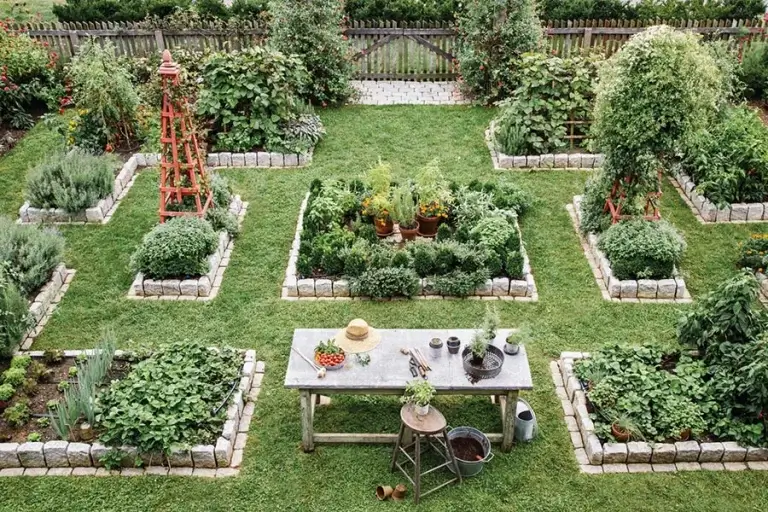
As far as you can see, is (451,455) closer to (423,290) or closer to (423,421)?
(423,421)

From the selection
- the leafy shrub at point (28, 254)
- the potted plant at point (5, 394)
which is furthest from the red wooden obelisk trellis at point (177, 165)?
the potted plant at point (5, 394)

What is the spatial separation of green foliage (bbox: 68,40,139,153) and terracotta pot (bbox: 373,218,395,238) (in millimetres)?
5269

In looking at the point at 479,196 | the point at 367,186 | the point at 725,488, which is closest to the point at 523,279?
the point at 479,196

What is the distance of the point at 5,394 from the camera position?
25.6 ft

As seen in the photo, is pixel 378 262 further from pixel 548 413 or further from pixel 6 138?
pixel 6 138

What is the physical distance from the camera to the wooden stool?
687 centimetres

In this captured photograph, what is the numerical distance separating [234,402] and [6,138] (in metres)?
9.01

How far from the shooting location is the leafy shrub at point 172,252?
962cm

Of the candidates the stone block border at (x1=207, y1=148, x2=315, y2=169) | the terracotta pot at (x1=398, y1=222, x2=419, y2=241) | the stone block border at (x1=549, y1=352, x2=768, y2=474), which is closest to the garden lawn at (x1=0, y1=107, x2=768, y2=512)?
the stone block border at (x1=549, y1=352, x2=768, y2=474)

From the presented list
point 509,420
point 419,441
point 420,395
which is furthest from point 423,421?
point 509,420

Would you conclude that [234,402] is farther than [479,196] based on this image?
No

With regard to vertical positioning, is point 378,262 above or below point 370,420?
above

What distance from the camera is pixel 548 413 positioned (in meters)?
7.97

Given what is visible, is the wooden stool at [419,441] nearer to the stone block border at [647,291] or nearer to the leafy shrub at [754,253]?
the stone block border at [647,291]
